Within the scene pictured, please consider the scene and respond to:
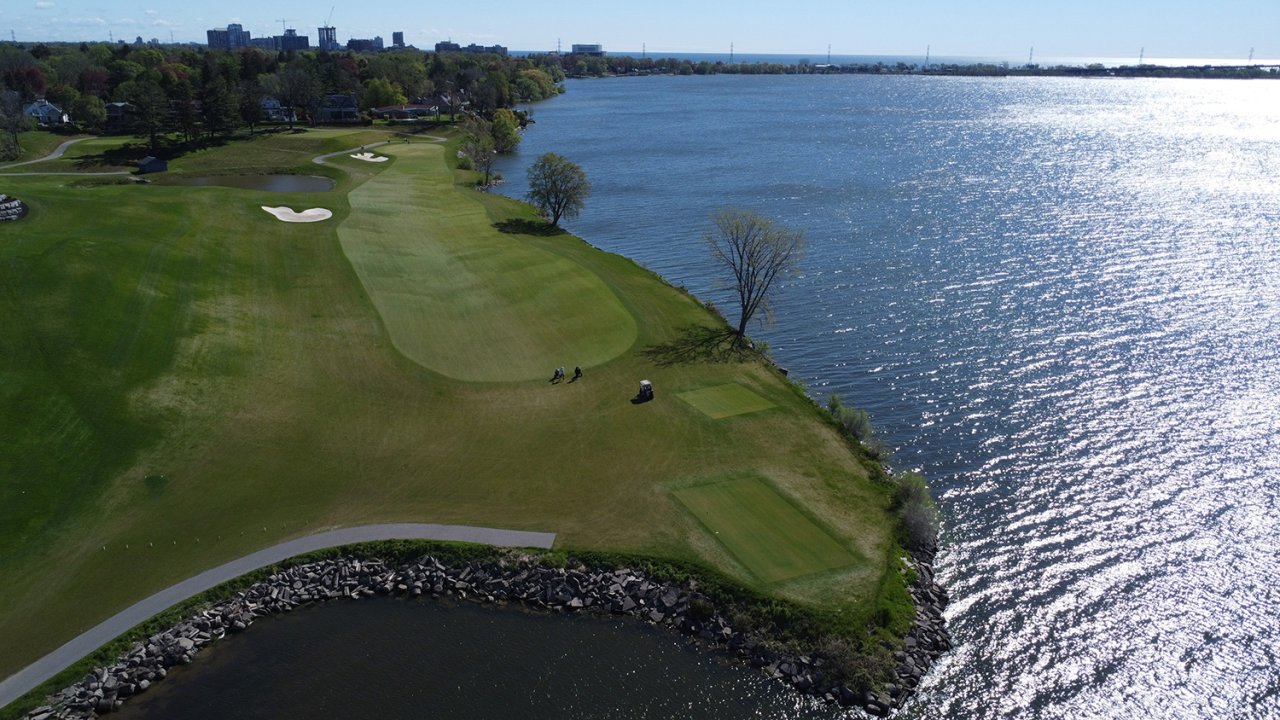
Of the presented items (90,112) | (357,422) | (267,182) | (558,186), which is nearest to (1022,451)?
(357,422)

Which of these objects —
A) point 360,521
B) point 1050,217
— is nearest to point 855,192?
point 1050,217

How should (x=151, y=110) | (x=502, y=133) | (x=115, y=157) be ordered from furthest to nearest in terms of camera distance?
(x=502, y=133)
(x=151, y=110)
(x=115, y=157)

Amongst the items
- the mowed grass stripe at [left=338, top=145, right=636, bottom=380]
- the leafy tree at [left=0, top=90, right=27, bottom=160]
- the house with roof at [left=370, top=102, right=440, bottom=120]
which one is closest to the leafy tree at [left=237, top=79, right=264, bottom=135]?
the house with roof at [left=370, top=102, right=440, bottom=120]

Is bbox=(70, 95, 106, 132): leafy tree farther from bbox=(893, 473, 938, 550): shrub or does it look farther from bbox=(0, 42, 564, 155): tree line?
bbox=(893, 473, 938, 550): shrub

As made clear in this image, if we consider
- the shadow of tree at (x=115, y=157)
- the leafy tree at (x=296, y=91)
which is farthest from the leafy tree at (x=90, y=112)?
the leafy tree at (x=296, y=91)

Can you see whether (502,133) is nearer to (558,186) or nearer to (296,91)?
(296,91)

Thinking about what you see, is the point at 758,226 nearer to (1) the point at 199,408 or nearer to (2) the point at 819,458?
(2) the point at 819,458
